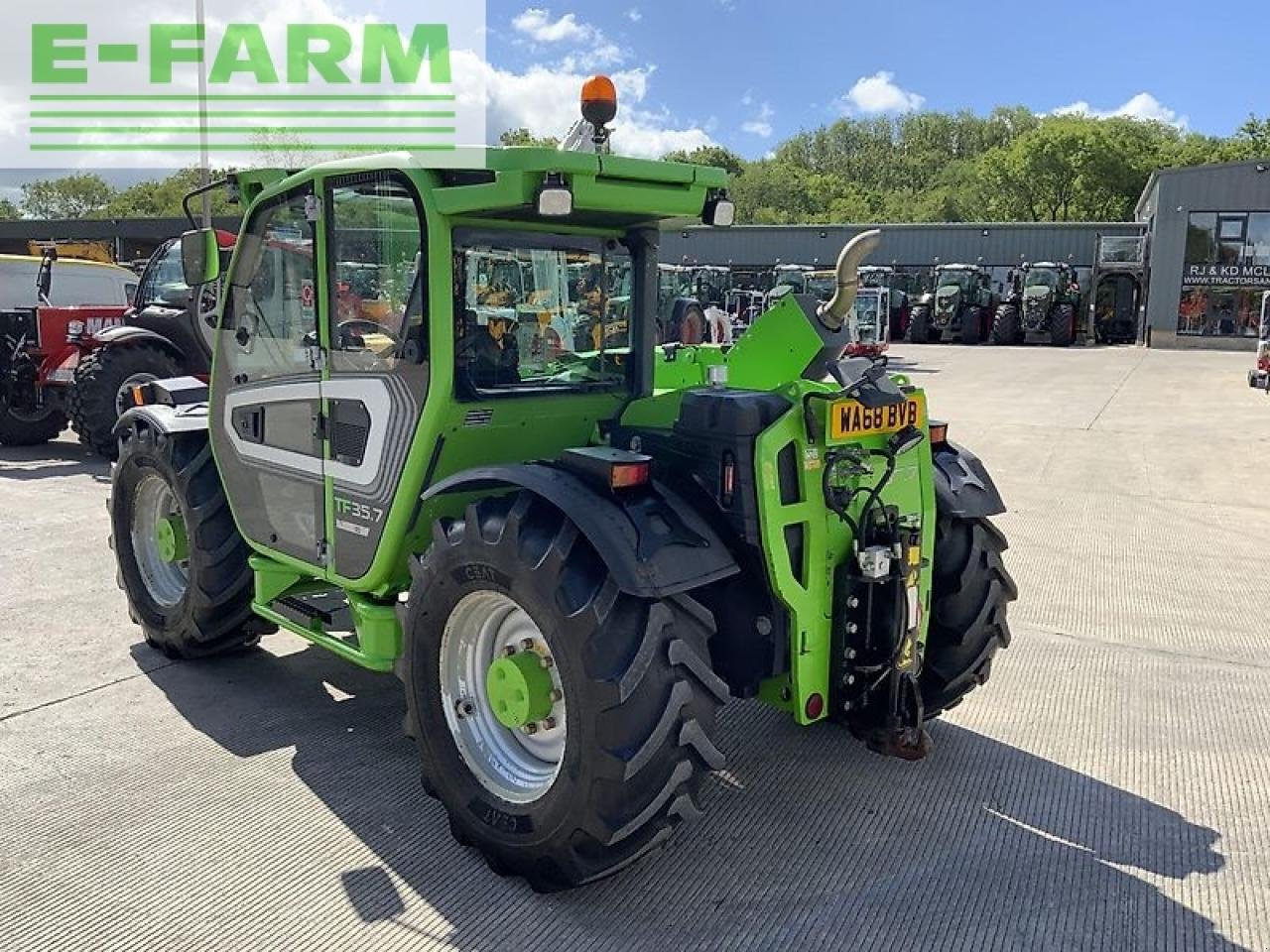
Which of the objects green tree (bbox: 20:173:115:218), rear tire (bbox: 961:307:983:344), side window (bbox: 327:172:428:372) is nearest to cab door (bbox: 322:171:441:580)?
side window (bbox: 327:172:428:372)

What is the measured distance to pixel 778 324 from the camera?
211 inches

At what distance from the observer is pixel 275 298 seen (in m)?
4.18

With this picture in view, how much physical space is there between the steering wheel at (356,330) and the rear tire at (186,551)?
128cm

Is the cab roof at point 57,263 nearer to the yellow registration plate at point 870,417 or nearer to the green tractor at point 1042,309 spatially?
the yellow registration plate at point 870,417

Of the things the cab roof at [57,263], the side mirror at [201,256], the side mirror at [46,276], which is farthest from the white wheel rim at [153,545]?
the cab roof at [57,263]

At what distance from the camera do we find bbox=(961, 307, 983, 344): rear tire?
31.6m

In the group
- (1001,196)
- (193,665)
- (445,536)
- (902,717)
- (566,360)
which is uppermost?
(1001,196)

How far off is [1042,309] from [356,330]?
30.4m

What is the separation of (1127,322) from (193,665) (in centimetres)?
3377

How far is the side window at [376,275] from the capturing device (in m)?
3.55

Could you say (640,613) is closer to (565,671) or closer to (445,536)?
(565,671)

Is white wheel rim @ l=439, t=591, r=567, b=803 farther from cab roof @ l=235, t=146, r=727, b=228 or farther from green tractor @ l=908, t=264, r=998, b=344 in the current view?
green tractor @ l=908, t=264, r=998, b=344

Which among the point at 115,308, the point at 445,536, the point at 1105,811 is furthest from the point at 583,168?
the point at 115,308

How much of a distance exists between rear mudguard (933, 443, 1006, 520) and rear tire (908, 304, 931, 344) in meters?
29.1
